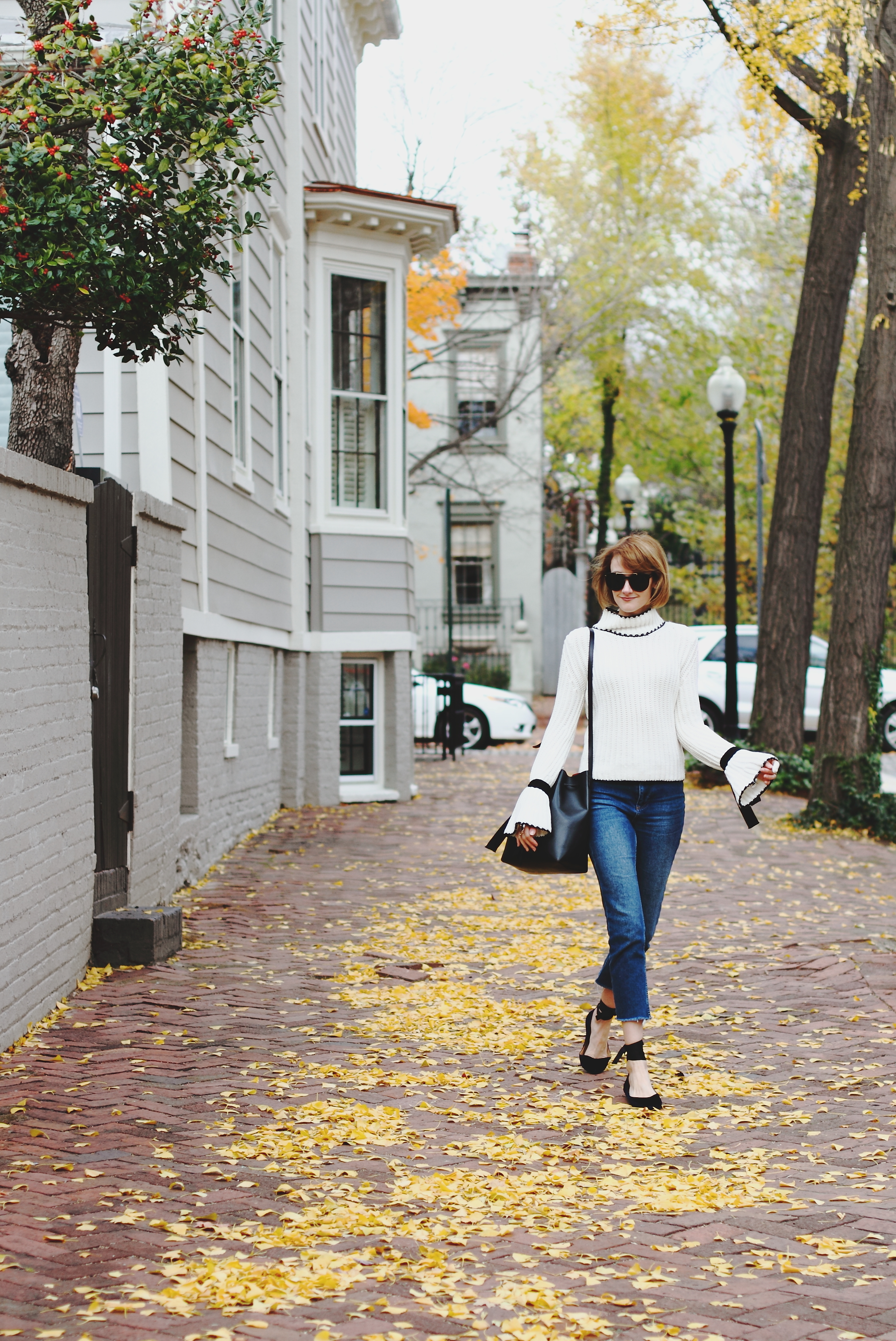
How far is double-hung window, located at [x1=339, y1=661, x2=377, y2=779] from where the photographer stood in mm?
15016

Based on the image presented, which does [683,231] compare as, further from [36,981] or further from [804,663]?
[36,981]

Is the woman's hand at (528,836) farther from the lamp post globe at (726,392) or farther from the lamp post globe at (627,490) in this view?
the lamp post globe at (627,490)

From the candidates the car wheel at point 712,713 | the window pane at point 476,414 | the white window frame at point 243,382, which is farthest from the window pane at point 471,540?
the white window frame at point 243,382

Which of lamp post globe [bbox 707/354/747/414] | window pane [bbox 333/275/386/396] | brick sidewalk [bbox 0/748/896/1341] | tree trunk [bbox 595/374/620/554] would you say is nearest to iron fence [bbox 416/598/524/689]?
tree trunk [bbox 595/374/620/554]

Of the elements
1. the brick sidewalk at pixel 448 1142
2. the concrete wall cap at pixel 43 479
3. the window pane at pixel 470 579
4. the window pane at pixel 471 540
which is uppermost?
the window pane at pixel 471 540

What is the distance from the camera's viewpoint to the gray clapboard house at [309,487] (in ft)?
35.0

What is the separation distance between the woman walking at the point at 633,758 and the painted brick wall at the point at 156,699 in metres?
3.06

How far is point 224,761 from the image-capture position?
1071cm

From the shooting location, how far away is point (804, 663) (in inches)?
634

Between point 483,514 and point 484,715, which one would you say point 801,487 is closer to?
point 484,715

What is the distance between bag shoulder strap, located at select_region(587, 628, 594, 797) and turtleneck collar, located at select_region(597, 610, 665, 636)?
83mm

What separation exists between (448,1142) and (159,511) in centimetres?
432

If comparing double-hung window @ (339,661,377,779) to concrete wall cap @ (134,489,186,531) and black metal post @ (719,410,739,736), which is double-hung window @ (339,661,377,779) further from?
concrete wall cap @ (134,489,186,531)

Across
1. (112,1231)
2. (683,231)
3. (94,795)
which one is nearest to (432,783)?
(94,795)
